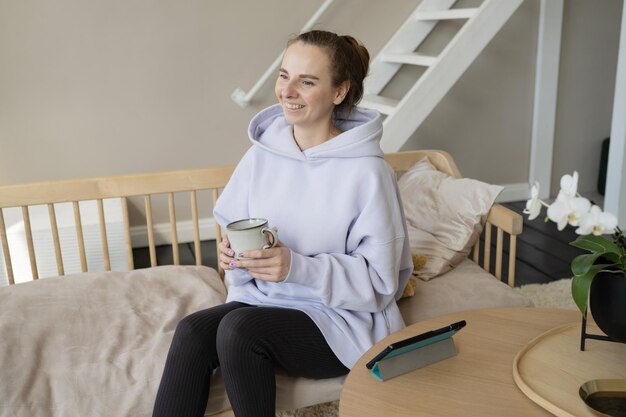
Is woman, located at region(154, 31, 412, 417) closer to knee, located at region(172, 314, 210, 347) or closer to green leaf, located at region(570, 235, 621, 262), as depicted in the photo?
knee, located at region(172, 314, 210, 347)

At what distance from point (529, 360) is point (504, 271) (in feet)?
6.09

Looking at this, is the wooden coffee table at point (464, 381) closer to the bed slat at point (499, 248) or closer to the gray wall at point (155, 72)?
the bed slat at point (499, 248)

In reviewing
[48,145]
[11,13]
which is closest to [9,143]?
[48,145]

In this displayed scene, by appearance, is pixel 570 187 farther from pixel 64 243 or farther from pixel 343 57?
pixel 64 243

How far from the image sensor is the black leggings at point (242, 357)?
1.41 metres

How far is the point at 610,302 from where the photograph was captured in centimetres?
115

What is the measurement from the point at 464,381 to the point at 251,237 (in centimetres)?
52

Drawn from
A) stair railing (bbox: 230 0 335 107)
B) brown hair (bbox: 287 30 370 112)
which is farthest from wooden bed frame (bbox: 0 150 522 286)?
stair railing (bbox: 230 0 335 107)

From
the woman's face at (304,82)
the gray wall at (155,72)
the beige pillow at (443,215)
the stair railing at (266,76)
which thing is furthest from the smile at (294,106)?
the gray wall at (155,72)

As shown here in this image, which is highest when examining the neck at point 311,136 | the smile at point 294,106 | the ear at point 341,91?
the ear at point 341,91

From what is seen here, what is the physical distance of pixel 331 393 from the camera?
1.57 metres

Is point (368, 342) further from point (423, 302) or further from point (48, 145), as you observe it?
point (48, 145)

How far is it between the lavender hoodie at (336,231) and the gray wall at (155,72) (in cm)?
188

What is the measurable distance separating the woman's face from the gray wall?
1943 mm
